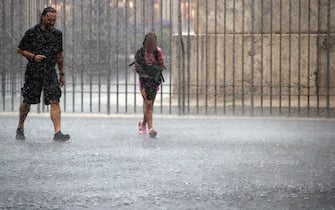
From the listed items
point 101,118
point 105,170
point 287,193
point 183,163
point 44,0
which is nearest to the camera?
point 287,193

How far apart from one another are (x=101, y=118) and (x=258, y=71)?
3476 mm

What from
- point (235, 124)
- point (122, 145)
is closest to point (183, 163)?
point (122, 145)

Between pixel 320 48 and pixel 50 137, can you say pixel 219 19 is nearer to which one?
pixel 320 48

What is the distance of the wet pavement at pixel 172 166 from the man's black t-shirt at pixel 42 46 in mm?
946

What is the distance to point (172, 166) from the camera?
9.40m

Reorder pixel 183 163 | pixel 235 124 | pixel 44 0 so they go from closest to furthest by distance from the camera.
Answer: pixel 183 163, pixel 235 124, pixel 44 0

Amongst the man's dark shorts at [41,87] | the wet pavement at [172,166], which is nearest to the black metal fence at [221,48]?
the wet pavement at [172,166]

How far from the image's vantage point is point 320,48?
56.6 feet

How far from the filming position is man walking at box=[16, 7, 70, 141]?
39.1 feet

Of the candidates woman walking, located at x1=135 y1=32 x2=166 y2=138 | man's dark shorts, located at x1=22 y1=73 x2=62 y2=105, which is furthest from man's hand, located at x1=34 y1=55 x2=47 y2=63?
woman walking, located at x1=135 y1=32 x2=166 y2=138

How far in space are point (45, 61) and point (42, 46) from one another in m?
0.22

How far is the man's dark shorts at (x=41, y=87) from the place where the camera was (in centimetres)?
1204

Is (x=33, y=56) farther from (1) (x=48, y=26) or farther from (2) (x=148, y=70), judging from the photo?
(2) (x=148, y=70)

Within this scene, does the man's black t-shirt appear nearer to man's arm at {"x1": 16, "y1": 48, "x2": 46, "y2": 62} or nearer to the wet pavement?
man's arm at {"x1": 16, "y1": 48, "x2": 46, "y2": 62}
